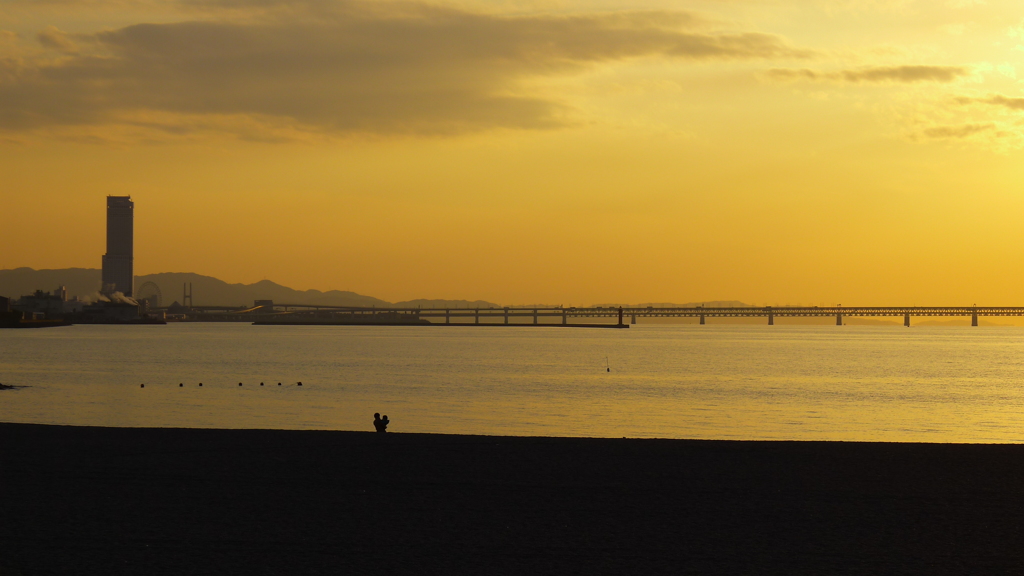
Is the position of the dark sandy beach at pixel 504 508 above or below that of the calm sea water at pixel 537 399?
above

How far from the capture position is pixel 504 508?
42.8 feet

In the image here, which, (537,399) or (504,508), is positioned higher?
(504,508)

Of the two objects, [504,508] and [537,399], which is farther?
[537,399]

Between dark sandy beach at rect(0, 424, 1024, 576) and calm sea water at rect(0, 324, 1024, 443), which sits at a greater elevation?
dark sandy beach at rect(0, 424, 1024, 576)

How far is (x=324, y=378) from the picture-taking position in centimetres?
6688

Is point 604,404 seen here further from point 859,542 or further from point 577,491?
point 859,542

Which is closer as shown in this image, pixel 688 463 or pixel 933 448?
pixel 688 463

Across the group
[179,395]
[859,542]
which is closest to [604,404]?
[179,395]

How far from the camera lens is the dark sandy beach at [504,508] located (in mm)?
10227

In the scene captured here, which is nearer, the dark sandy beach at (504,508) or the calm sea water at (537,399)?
the dark sandy beach at (504,508)

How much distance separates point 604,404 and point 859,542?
116ft

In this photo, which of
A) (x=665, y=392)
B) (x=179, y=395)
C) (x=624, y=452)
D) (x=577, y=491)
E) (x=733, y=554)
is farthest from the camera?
(x=665, y=392)

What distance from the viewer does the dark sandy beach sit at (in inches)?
403

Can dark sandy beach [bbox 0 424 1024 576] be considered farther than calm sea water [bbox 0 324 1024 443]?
No
